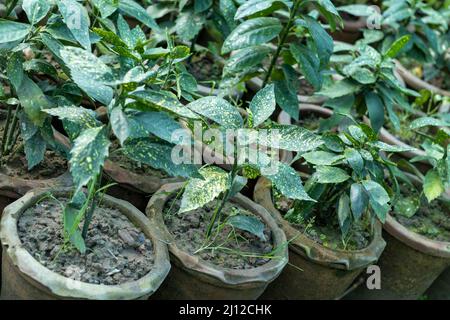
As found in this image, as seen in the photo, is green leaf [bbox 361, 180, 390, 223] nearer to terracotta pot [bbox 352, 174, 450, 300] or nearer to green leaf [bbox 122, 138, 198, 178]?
terracotta pot [bbox 352, 174, 450, 300]

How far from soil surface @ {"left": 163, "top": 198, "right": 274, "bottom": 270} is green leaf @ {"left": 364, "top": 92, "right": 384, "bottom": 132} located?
58 centimetres

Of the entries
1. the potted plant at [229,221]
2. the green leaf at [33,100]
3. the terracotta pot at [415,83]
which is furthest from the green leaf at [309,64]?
the terracotta pot at [415,83]

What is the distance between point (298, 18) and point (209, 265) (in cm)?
90

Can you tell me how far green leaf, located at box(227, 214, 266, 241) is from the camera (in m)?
1.95

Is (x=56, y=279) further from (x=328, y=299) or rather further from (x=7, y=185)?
(x=328, y=299)

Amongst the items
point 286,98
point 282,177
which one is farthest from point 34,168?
point 286,98

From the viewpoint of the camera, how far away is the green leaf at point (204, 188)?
1748 mm

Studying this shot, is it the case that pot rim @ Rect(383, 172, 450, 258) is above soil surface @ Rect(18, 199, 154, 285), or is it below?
below

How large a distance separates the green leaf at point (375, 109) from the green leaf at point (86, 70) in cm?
106

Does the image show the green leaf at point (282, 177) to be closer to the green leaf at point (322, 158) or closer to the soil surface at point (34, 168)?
the green leaf at point (322, 158)

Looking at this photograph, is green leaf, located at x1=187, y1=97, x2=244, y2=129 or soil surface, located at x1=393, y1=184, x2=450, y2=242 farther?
soil surface, located at x1=393, y1=184, x2=450, y2=242

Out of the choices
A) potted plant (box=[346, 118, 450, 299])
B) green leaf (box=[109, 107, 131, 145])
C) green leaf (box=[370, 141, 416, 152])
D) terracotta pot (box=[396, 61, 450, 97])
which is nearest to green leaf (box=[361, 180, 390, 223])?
green leaf (box=[370, 141, 416, 152])

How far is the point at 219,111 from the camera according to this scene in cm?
180

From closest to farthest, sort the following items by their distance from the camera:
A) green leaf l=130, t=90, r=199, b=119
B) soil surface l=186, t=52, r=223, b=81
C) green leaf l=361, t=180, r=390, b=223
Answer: green leaf l=130, t=90, r=199, b=119 → green leaf l=361, t=180, r=390, b=223 → soil surface l=186, t=52, r=223, b=81
